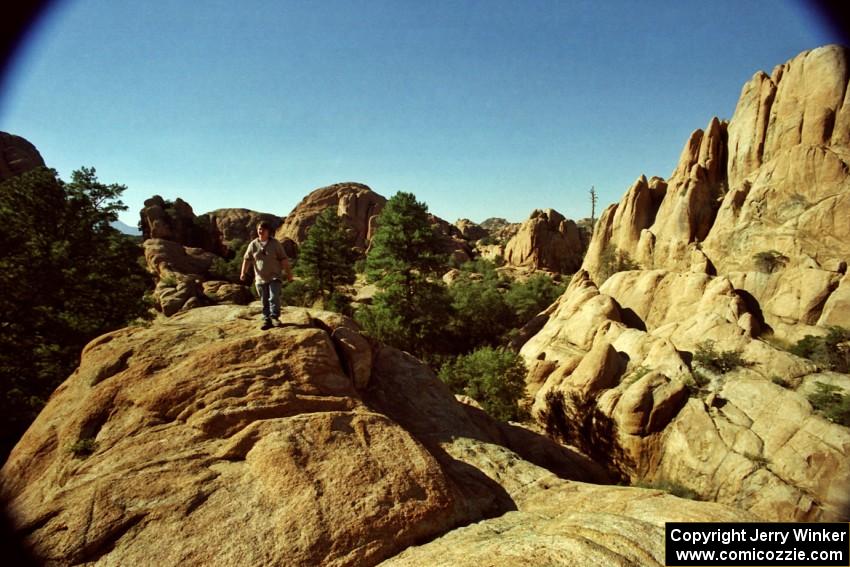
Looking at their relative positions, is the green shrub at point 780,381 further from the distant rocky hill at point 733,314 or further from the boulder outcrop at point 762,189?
the boulder outcrop at point 762,189

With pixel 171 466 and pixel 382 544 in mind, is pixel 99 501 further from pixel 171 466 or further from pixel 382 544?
pixel 382 544

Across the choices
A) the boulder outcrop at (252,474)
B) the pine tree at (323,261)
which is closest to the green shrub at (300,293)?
the pine tree at (323,261)

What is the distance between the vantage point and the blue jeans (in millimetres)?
9141

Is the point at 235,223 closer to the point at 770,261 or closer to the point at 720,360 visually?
the point at 720,360

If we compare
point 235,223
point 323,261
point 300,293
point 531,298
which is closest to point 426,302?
point 323,261

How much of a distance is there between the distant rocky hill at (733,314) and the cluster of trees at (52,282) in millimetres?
21079

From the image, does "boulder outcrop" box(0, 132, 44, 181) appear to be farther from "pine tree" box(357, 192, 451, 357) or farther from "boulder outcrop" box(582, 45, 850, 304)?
"boulder outcrop" box(582, 45, 850, 304)

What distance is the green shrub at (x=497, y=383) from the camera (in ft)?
67.1

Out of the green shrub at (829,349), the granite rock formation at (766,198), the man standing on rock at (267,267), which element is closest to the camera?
the man standing on rock at (267,267)

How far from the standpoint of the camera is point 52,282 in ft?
50.1

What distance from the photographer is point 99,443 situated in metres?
6.34

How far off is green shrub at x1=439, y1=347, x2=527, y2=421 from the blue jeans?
14.1 meters

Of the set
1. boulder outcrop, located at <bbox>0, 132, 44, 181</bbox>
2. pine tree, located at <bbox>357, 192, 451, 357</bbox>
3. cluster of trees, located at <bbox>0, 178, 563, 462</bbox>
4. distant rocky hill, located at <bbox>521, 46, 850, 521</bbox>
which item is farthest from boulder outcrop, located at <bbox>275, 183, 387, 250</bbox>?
distant rocky hill, located at <bbox>521, 46, 850, 521</bbox>

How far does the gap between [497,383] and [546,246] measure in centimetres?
4479
